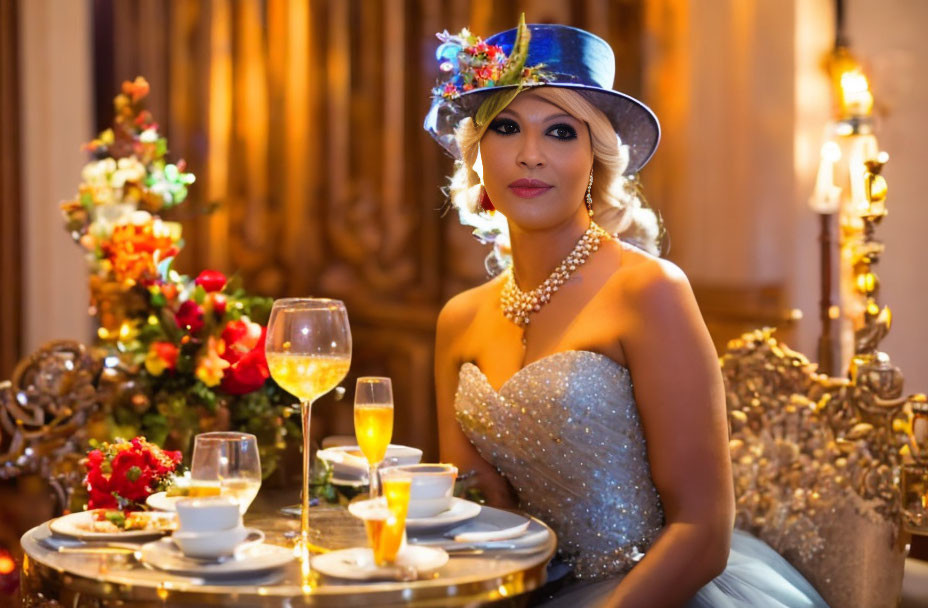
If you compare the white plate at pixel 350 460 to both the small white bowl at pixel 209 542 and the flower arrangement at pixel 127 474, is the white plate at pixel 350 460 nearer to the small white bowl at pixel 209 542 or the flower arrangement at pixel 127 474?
the flower arrangement at pixel 127 474

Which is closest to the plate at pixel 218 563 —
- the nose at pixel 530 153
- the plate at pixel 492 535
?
the plate at pixel 492 535

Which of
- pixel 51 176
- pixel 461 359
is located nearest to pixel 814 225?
pixel 461 359

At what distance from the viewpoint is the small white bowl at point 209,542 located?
155 cm

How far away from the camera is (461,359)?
8.14 ft

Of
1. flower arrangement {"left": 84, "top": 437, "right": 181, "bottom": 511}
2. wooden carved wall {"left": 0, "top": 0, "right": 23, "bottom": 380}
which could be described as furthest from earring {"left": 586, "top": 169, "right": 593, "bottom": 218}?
wooden carved wall {"left": 0, "top": 0, "right": 23, "bottom": 380}

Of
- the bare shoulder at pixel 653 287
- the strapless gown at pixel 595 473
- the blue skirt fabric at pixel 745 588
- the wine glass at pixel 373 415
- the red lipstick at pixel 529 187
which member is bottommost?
the blue skirt fabric at pixel 745 588

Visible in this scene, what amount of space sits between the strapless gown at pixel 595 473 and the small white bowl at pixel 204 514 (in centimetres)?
73

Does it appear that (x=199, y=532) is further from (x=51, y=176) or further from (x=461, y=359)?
(x=51, y=176)

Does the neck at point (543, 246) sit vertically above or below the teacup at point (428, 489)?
above

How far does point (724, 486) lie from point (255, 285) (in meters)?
4.84

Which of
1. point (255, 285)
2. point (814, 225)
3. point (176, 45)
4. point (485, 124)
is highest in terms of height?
point (176, 45)

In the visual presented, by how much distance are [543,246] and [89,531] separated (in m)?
1.02

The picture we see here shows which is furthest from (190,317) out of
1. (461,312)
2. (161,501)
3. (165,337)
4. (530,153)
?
(530,153)

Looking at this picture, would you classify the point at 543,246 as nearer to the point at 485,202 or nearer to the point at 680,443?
the point at 485,202
